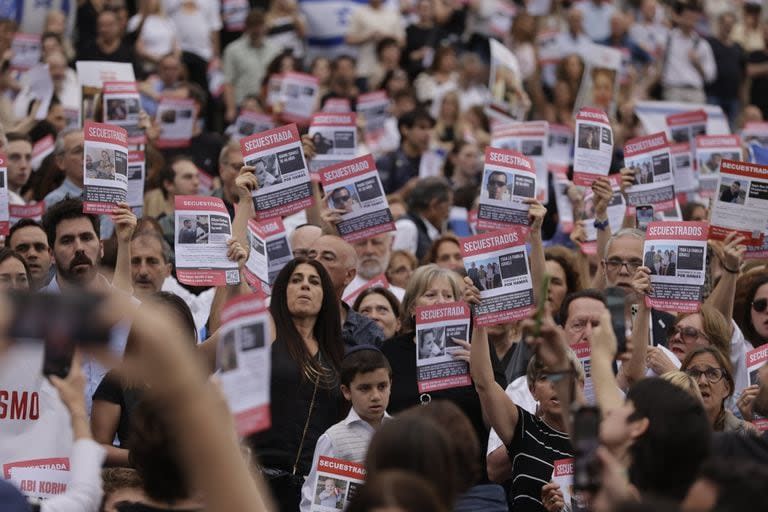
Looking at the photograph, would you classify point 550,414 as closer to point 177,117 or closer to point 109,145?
point 109,145

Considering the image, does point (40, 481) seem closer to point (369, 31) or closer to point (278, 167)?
point (278, 167)

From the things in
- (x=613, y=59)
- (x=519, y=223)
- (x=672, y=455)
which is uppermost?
(x=613, y=59)

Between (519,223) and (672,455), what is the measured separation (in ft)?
12.3

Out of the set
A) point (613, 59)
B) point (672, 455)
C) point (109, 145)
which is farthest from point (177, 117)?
point (672, 455)

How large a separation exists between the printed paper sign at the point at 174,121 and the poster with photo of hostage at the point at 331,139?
2147 millimetres

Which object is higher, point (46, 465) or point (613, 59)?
point (613, 59)

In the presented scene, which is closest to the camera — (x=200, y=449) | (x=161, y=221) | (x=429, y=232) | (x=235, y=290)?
(x=200, y=449)

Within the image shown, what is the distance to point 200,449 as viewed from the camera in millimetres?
3414

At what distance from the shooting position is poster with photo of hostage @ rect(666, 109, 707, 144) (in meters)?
11.8

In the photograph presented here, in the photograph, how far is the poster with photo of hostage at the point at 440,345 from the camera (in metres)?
7.17

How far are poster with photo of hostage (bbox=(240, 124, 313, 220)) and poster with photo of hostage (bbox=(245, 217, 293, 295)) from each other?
10 cm

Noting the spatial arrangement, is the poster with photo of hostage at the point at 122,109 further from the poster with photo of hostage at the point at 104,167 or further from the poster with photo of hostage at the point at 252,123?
the poster with photo of hostage at the point at 252,123

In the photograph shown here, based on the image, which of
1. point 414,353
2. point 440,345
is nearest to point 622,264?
point 414,353

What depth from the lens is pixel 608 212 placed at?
9641 millimetres
